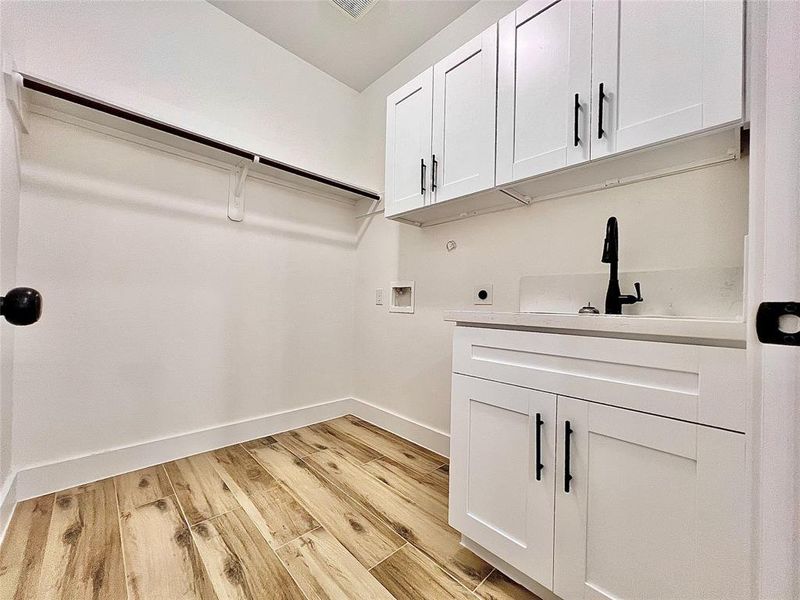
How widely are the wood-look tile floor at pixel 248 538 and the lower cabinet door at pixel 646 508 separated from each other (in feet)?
1.13

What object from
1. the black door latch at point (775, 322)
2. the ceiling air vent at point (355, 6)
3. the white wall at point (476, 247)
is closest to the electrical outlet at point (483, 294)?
the white wall at point (476, 247)

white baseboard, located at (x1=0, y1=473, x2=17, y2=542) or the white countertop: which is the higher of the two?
the white countertop

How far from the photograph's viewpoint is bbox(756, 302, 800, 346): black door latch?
341mm

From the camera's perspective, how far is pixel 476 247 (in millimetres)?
1817

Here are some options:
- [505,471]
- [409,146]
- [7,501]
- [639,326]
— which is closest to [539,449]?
[505,471]

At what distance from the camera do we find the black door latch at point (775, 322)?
0.34m

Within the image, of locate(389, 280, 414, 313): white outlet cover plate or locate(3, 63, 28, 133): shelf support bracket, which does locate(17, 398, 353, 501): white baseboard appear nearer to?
locate(389, 280, 414, 313): white outlet cover plate

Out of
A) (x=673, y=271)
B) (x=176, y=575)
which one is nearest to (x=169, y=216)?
(x=176, y=575)

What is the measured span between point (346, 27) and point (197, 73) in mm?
948

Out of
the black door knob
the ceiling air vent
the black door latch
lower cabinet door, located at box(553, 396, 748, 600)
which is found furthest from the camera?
the ceiling air vent

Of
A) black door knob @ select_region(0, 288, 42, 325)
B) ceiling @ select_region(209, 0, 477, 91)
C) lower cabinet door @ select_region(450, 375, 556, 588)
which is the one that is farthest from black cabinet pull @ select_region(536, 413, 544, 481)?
ceiling @ select_region(209, 0, 477, 91)

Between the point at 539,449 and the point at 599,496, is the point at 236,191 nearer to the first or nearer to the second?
the point at 539,449

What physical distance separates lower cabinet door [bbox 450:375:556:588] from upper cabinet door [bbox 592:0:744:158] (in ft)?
2.97

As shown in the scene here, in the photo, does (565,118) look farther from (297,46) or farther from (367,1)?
(297,46)
